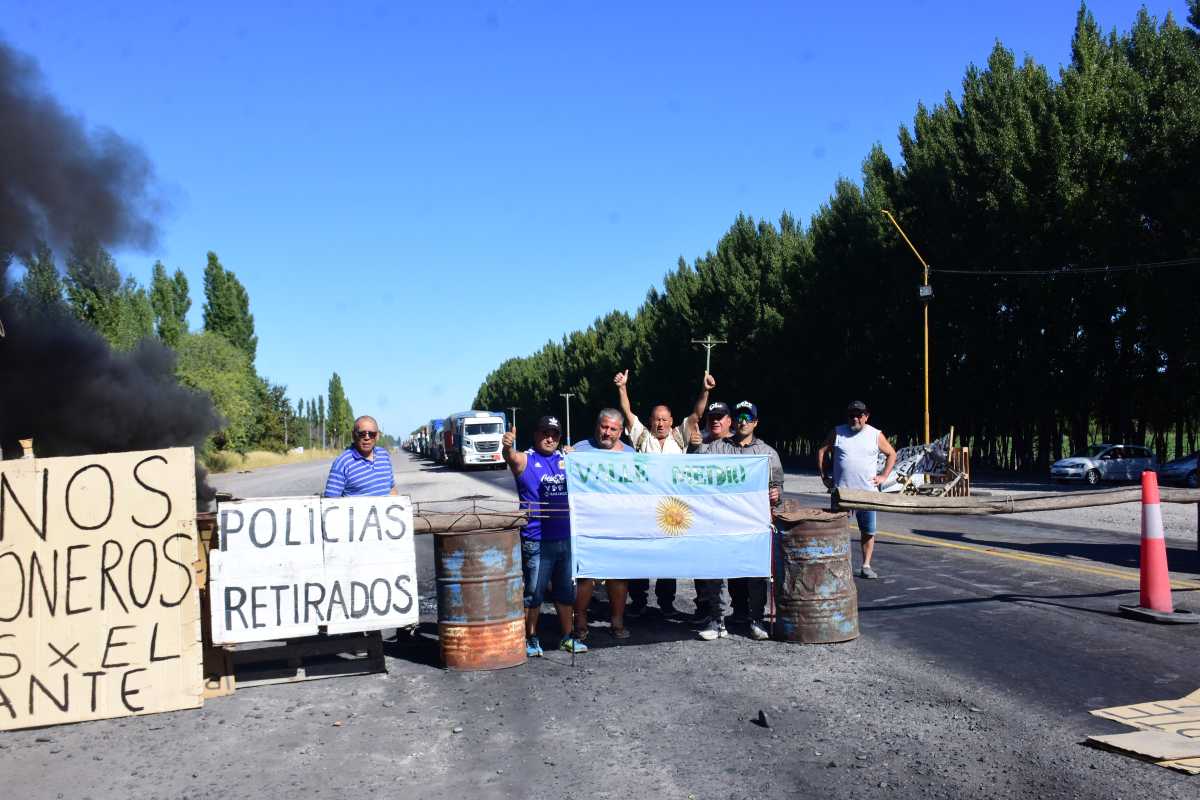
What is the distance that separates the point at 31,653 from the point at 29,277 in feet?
57.2

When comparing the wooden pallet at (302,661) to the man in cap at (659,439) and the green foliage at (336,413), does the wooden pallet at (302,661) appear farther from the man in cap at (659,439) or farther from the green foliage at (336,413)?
the green foliage at (336,413)

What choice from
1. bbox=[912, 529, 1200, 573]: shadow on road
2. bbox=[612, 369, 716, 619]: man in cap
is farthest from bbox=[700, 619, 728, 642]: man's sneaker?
bbox=[912, 529, 1200, 573]: shadow on road

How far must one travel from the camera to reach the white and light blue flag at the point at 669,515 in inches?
289

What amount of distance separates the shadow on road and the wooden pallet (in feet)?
27.4

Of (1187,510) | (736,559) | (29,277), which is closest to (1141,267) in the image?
(1187,510)

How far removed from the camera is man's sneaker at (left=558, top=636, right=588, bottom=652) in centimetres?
716

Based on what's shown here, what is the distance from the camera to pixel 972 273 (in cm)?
3641

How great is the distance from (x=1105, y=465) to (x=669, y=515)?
1129 inches

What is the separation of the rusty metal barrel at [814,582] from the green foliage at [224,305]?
75252mm

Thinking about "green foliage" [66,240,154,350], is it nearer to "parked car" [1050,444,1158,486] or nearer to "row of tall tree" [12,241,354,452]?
"row of tall tree" [12,241,354,452]

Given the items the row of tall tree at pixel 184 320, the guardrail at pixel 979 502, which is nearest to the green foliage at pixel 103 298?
the row of tall tree at pixel 184 320

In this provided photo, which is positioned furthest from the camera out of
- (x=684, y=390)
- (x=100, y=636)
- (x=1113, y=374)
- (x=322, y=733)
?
(x=684, y=390)

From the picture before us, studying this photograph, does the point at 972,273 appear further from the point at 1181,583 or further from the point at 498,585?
the point at 498,585

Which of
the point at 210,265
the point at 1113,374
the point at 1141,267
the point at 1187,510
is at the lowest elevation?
the point at 1187,510
